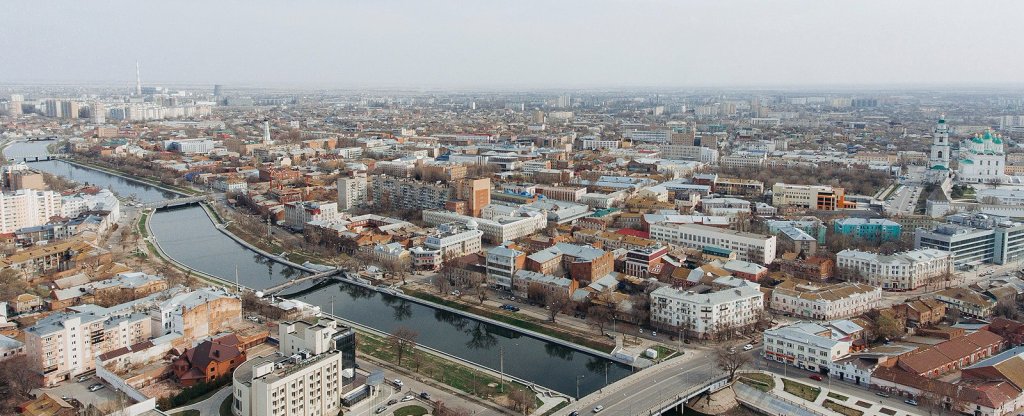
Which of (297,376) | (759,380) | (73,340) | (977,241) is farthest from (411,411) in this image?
(977,241)

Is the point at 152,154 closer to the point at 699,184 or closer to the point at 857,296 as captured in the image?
the point at 699,184

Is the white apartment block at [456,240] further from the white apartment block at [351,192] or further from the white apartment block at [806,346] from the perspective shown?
the white apartment block at [806,346]

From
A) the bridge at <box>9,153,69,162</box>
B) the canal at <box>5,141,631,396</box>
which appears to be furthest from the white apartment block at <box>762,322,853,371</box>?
the bridge at <box>9,153,69,162</box>

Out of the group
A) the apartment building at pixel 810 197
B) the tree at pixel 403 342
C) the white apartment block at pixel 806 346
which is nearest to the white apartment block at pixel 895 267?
the white apartment block at pixel 806 346

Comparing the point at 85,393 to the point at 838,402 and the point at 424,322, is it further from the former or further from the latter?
the point at 838,402

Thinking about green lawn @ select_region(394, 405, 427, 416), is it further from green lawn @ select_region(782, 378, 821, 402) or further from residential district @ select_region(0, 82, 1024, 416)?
green lawn @ select_region(782, 378, 821, 402)

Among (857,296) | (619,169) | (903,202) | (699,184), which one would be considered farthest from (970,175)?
(857,296)
